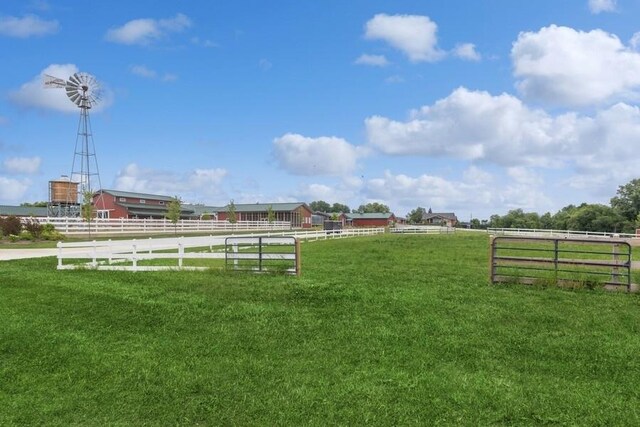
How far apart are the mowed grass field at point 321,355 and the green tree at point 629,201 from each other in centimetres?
9016

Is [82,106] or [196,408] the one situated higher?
[82,106]

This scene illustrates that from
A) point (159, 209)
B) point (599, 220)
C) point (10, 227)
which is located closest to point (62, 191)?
point (159, 209)

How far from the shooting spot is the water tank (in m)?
64.2

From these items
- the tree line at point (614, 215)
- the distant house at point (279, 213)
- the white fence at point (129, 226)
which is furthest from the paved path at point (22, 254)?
the tree line at point (614, 215)

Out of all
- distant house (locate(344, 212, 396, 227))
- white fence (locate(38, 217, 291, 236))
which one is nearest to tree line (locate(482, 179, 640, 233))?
distant house (locate(344, 212, 396, 227))

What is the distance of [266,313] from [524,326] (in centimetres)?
467

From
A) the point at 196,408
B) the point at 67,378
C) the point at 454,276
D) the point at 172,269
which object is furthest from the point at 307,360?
the point at 172,269

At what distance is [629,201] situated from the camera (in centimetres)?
8850

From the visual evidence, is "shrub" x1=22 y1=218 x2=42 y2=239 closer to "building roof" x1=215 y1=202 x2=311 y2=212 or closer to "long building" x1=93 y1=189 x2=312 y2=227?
"long building" x1=93 y1=189 x2=312 y2=227

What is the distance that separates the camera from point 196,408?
5598 mm

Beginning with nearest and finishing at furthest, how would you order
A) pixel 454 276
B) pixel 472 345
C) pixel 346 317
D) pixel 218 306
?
pixel 472 345 < pixel 346 317 < pixel 218 306 < pixel 454 276

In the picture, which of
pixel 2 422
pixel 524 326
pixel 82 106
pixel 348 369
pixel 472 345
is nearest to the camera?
pixel 2 422

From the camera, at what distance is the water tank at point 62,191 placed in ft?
211

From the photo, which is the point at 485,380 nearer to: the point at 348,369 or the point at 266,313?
the point at 348,369
